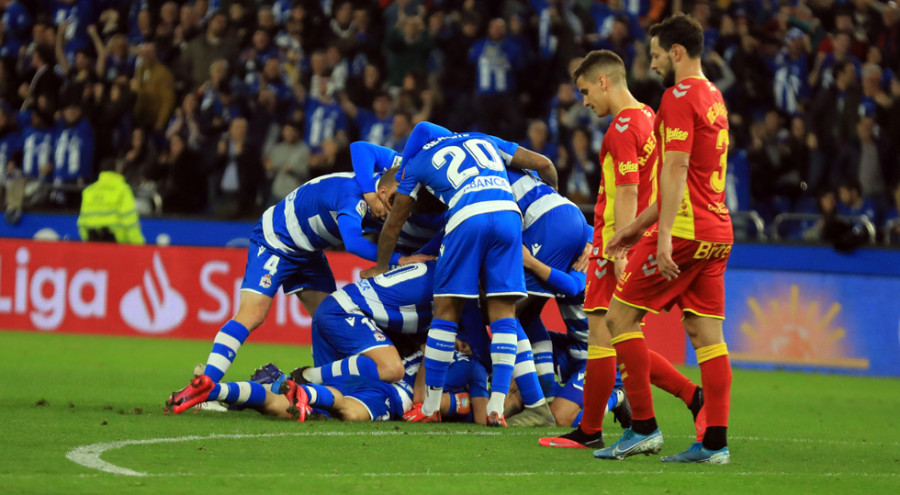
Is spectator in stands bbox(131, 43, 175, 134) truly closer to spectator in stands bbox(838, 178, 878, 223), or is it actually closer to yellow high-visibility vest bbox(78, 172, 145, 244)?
yellow high-visibility vest bbox(78, 172, 145, 244)

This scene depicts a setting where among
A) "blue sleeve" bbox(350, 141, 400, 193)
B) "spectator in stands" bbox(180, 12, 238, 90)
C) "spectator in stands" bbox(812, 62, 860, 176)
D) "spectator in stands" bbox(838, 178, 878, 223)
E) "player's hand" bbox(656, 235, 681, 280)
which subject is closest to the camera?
"player's hand" bbox(656, 235, 681, 280)

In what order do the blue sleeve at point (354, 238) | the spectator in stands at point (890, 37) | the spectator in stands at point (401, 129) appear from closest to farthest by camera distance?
the blue sleeve at point (354, 238), the spectator in stands at point (401, 129), the spectator in stands at point (890, 37)

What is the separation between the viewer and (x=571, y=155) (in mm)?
15344

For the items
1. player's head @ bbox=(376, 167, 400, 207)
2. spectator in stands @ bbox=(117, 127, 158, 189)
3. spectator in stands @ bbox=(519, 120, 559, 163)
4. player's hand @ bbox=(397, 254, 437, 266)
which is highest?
spectator in stands @ bbox=(519, 120, 559, 163)

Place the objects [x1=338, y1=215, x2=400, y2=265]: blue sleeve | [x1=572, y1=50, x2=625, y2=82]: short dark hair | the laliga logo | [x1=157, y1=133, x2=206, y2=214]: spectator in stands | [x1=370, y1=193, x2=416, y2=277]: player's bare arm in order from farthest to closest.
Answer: [x1=157, y1=133, x2=206, y2=214]: spectator in stands < the laliga logo < [x1=338, y1=215, x2=400, y2=265]: blue sleeve < [x1=370, y1=193, x2=416, y2=277]: player's bare arm < [x1=572, y1=50, x2=625, y2=82]: short dark hair

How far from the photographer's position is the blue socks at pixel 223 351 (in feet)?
26.8

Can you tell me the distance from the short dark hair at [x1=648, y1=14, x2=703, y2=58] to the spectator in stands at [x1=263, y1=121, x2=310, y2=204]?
10.5m

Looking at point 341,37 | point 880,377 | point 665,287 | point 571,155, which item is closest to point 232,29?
point 341,37

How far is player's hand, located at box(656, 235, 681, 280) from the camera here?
5777 millimetres

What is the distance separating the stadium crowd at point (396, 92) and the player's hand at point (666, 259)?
29.7 feet

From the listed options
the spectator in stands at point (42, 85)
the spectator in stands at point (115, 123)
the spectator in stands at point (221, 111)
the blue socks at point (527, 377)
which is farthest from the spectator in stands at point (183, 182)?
the blue socks at point (527, 377)

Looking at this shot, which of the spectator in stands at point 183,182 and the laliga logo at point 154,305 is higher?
the spectator in stands at point 183,182

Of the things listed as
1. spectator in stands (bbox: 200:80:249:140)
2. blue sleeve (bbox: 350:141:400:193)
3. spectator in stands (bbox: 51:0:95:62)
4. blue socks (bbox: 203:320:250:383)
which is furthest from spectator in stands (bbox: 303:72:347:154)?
blue socks (bbox: 203:320:250:383)

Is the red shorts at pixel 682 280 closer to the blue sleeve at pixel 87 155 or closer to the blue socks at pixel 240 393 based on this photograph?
the blue socks at pixel 240 393
